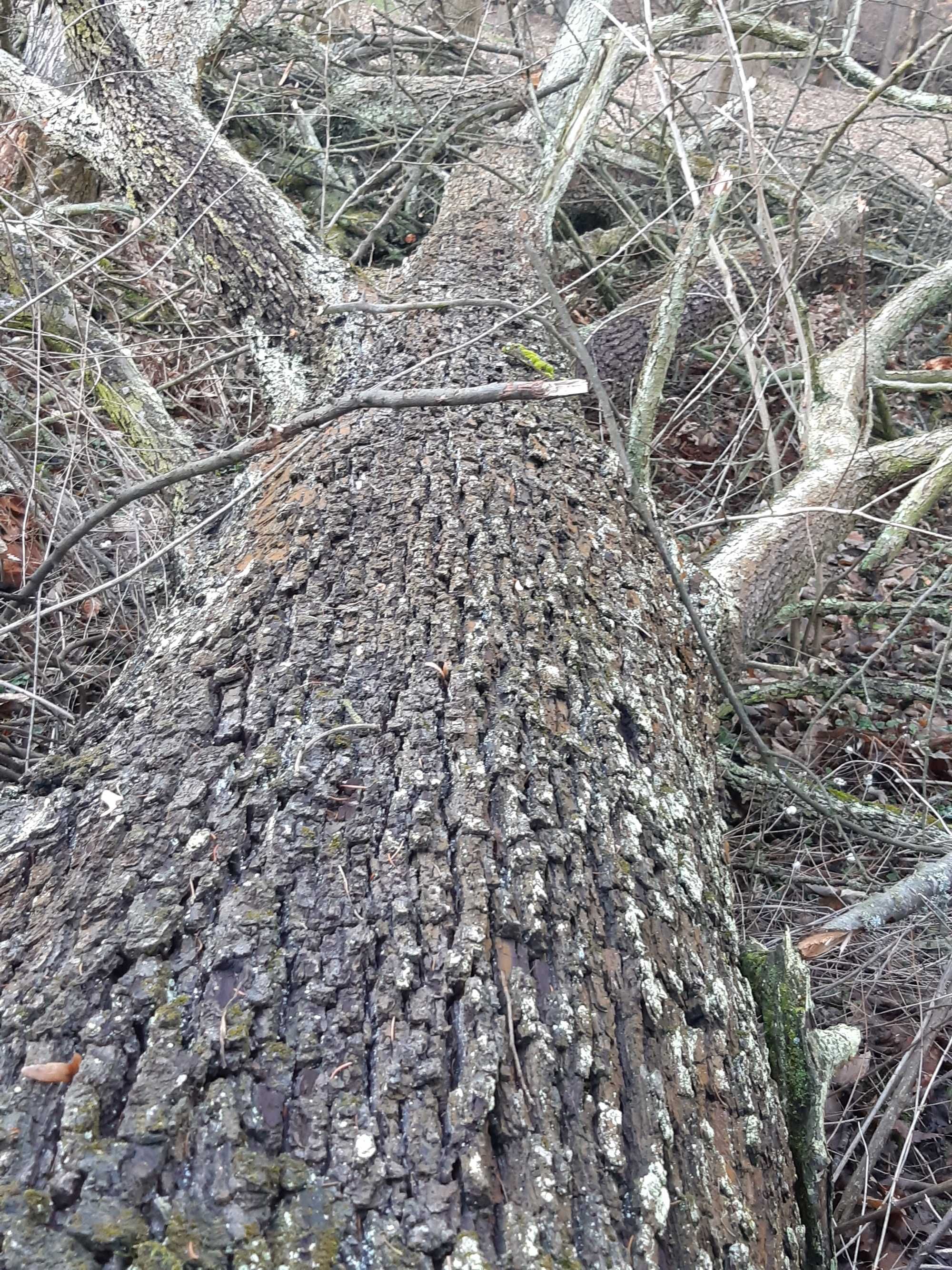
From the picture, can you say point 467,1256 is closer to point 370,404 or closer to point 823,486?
point 370,404

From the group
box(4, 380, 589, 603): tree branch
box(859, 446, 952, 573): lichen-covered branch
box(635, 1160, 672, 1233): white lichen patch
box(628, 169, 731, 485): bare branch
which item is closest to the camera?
box(635, 1160, 672, 1233): white lichen patch

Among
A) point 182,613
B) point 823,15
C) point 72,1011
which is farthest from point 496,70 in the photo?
point 72,1011

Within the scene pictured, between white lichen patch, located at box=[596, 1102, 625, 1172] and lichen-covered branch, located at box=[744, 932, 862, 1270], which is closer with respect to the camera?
white lichen patch, located at box=[596, 1102, 625, 1172]

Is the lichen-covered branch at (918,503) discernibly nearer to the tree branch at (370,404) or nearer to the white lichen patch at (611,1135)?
the tree branch at (370,404)

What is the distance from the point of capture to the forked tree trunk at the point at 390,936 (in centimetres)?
84

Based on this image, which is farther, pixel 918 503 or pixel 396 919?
pixel 918 503

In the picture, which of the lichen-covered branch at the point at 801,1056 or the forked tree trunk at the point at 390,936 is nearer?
the forked tree trunk at the point at 390,936

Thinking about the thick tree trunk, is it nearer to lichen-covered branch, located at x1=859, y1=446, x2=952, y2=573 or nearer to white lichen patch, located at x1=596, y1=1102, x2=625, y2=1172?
white lichen patch, located at x1=596, y1=1102, x2=625, y2=1172

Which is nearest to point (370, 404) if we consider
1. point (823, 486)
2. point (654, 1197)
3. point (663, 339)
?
point (654, 1197)

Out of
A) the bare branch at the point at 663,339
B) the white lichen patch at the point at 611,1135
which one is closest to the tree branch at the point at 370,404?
the white lichen patch at the point at 611,1135

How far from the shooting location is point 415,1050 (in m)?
0.96

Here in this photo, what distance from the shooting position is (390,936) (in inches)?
41.9

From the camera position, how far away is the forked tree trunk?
841 mm

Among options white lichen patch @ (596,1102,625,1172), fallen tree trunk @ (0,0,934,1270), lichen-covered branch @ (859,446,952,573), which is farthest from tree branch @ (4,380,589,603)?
lichen-covered branch @ (859,446,952,573)
